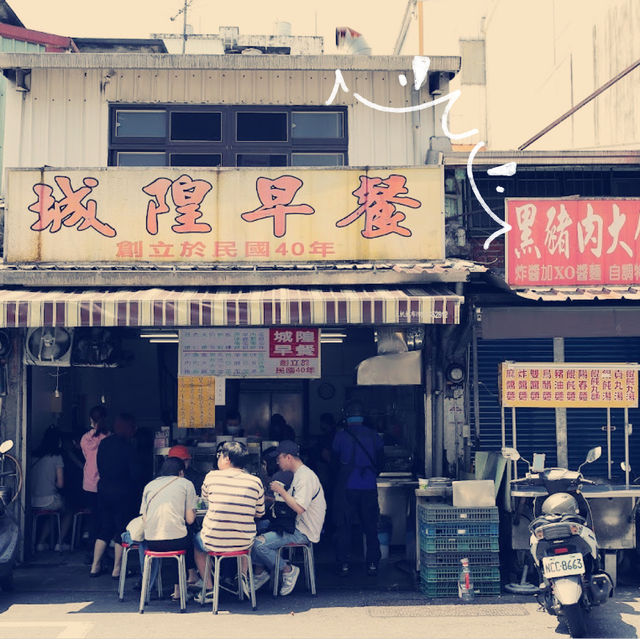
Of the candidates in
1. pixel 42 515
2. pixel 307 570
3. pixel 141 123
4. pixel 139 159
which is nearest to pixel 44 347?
pixel 42 515

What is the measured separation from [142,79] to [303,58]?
2321 mm

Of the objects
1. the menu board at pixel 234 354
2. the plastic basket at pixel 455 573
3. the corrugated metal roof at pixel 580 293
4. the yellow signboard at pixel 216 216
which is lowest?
the plastic basket at pixel 455 573

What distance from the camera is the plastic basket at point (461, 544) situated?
345 inches

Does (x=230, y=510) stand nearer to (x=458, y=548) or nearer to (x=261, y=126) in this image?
(x=458, y=548)

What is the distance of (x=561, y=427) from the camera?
35.2ft

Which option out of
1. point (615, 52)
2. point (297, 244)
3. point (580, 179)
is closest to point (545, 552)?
point (297, 244)

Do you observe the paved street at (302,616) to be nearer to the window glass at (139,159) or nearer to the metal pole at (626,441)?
the metal pole at (626,441)

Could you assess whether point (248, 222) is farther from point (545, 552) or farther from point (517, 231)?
point (545, 552)

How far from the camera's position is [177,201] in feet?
32.6

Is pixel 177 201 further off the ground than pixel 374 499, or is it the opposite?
pixel 177 201

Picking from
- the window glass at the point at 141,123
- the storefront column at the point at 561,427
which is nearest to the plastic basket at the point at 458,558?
the storefront column at the point at 561,427

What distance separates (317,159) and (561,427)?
5071 millimetres

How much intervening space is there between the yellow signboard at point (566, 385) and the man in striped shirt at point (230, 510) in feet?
11.7

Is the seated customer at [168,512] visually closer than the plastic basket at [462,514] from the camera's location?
Yes
